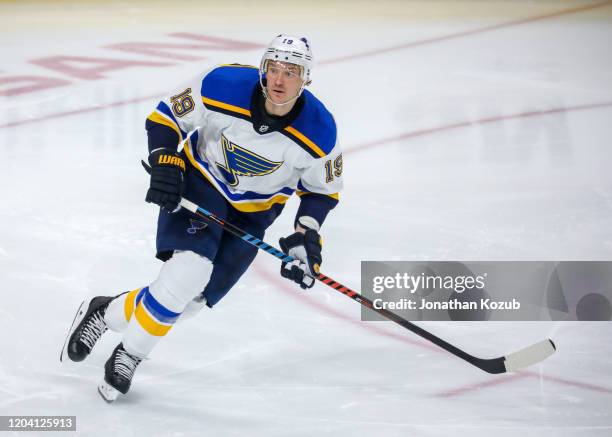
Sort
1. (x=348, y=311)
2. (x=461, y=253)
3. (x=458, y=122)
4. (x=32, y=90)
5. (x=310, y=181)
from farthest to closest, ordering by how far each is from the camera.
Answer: (x=32, y=90)
(x=458, y=122)
(x=461, y=253)
(x=348, y=311)
(x=310, y=181)

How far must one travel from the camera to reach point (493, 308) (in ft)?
12.7

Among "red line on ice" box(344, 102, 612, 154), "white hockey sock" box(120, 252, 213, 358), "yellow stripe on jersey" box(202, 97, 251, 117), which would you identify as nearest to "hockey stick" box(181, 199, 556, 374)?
"white hockey sock" box(120, 252, 213, 358)

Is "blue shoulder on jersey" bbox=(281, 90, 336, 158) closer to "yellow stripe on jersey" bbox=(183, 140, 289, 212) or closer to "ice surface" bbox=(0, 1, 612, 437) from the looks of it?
"yellow stripe on jersey" bbox=(183, 140, 289, 212)

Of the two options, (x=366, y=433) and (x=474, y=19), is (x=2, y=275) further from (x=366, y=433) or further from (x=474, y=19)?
(x=474, y=19)

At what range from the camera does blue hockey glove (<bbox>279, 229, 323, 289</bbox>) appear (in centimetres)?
314

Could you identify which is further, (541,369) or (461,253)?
(461,253)

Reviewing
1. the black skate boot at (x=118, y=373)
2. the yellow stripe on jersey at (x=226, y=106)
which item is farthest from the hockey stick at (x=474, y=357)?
the black skate boot at (x=118, y=373)

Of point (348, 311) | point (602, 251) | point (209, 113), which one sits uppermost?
point (209, 113)

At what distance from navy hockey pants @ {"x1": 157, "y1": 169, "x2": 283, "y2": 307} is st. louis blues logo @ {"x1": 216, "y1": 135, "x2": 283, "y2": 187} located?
0.11 m

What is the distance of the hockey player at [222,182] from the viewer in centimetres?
303

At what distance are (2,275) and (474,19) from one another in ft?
18.5

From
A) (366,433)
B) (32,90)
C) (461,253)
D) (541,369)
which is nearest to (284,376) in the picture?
(366,433)

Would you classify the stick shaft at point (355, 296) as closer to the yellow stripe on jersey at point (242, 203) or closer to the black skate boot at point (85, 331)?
the yellow stripe on jersey at point (242, 203)

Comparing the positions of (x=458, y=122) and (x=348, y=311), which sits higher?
(x=458, y=122)
